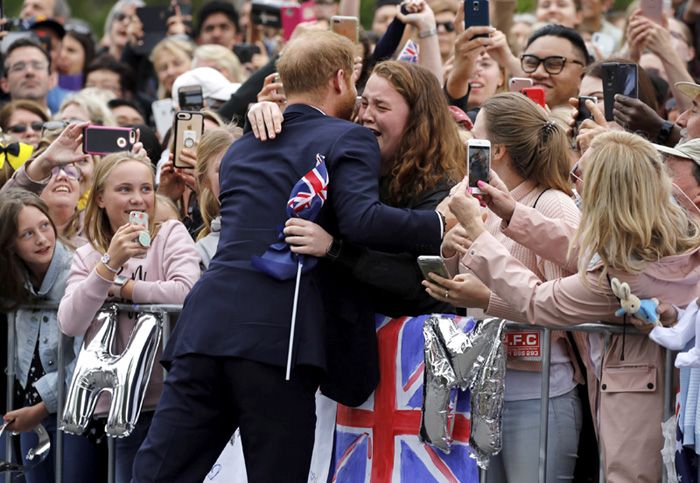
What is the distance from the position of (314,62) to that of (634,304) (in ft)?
4.92

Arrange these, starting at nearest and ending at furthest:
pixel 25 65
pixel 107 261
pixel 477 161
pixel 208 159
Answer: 1. pixel 477 161
2. pixel 107 261
3. pixel 208 159
4. pixel 25 65

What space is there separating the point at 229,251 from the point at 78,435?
6.09ft

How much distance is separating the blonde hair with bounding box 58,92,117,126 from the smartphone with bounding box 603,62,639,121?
3.98 m

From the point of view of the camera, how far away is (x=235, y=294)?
16.2 feet

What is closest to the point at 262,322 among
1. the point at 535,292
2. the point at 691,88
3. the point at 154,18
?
the point at 535,292

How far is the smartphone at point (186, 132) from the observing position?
7.08 metres

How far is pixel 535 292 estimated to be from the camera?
5.05 metres

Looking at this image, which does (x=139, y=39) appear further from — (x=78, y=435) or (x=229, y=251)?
(x=229, y=251)

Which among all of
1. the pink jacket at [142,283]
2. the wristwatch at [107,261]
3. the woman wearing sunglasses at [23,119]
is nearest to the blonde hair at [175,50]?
the woman wearing sunglasses at [23,119]

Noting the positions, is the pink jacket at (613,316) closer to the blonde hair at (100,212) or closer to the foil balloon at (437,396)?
the foil balloon at (437,396)

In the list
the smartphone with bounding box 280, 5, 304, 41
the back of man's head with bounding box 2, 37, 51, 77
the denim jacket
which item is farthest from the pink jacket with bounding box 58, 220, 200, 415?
the back of man's head with bounding box 2, 37, 51, 77

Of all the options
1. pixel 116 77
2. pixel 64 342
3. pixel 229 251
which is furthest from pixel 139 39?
pixel 229 251

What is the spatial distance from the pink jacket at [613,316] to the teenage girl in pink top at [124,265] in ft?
5.36

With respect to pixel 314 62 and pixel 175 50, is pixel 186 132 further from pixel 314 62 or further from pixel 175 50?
pixel 175 50
